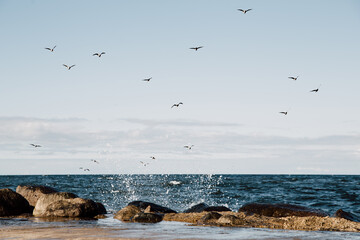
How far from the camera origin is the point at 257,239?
969 centimetres

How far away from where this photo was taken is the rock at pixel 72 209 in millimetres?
16016

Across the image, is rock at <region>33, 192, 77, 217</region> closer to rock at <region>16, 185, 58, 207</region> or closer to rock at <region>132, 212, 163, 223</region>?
rock at <region>16, 185, 58, 207</region>

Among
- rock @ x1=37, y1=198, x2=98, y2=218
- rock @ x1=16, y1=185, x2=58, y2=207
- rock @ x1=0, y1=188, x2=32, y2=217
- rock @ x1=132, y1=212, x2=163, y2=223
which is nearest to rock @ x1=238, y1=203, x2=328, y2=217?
rock @ x1=132, y1=212, x2=163, y2=223

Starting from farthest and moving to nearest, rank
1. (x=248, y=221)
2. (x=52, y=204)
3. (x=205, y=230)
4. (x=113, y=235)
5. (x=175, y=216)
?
(x=52, y=204) < (x=175, y=216) < (x=248, y=221) < (x=205, y=230) < (x=113, y=235)


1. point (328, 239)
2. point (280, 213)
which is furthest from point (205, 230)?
point (280, 213)

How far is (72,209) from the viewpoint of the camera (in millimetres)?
16141

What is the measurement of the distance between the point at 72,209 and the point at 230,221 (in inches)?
260

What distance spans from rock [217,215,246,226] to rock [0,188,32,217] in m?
9.37

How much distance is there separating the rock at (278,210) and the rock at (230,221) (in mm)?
3421

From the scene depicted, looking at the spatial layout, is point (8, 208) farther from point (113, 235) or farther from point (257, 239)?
point (257, 239)

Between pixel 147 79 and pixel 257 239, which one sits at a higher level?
pixel 147 79

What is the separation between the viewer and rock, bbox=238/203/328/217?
16.1 metres

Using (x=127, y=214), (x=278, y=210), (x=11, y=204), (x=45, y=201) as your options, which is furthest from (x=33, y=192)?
(x=278, y=210)

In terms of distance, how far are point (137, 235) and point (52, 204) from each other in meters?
7.38
